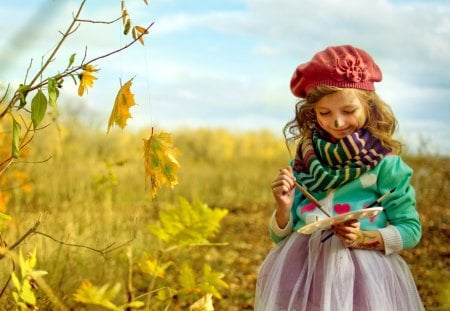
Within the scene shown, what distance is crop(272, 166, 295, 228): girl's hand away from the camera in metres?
2.60

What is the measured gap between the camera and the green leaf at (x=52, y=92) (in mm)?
2123

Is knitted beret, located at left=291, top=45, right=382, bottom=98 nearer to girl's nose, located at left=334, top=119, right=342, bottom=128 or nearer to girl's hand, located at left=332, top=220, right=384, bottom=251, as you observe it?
girl's nose, located at left=334, top=119, right=342, bottom=128

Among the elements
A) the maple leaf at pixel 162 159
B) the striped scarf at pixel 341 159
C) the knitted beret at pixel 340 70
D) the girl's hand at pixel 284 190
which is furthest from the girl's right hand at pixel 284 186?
the maple leaf at pixel 162 159

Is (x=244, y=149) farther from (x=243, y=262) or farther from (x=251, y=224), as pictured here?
(x=243, y=262)

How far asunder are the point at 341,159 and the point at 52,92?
3.47ft

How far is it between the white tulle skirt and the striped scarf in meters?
0.19

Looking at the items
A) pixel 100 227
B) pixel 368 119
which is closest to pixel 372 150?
pixel 368 119

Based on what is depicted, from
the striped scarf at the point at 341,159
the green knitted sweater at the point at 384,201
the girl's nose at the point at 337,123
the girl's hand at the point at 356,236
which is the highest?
the girl's nose at the point at 337,123

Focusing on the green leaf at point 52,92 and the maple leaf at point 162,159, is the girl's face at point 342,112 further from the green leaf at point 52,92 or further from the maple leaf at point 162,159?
the green leaf at point 52,92

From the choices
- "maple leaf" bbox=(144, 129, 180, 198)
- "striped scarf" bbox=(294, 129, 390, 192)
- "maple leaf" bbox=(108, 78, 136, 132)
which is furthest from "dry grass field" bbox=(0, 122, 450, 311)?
"maple leaf" bbox=(108, 78, 136, 132)

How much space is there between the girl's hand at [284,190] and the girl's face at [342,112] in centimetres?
23

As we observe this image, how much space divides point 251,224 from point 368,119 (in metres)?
4.51

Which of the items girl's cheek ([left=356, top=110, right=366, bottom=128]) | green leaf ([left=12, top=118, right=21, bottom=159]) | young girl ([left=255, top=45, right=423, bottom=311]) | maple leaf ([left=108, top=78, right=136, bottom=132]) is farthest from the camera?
girl's cheek ([left=356, top=110, right=366, bottom=128])

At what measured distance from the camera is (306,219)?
2664 mm
